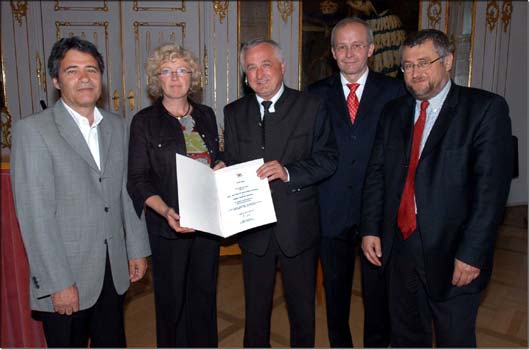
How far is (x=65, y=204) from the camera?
1829 millimetres

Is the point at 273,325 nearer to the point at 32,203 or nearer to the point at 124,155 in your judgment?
the point at 124,155

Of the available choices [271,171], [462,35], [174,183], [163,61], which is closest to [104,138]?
[174,183]

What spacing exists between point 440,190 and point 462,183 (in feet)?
0.32

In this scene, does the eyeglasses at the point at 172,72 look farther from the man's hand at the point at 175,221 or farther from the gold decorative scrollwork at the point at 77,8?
the gold decorative scrollwork at the point at 77,8

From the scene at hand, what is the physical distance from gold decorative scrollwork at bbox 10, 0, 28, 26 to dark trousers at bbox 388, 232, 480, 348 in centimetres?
620

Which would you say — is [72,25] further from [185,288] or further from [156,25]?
[185,288]

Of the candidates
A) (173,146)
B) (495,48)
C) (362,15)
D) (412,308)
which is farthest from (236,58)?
(412,308)

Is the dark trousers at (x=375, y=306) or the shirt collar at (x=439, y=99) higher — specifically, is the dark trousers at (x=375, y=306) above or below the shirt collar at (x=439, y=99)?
below

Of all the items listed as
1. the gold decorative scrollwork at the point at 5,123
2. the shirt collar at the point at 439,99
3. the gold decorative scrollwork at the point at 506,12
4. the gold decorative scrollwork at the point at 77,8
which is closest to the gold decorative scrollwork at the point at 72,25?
the gold decorative scrollwork at the point at 77,8

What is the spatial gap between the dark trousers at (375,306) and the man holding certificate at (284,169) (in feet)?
1.40

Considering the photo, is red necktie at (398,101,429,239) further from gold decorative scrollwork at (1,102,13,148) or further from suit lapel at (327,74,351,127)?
gold decorative scrollwork at (1,102,13,148)

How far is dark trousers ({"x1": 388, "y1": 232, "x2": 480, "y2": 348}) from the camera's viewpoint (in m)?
2.02

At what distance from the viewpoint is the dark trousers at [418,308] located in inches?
79.6

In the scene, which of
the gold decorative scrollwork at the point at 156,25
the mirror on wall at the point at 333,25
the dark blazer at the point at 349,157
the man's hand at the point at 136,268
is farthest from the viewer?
the mirror on wall at the point at 333,25
